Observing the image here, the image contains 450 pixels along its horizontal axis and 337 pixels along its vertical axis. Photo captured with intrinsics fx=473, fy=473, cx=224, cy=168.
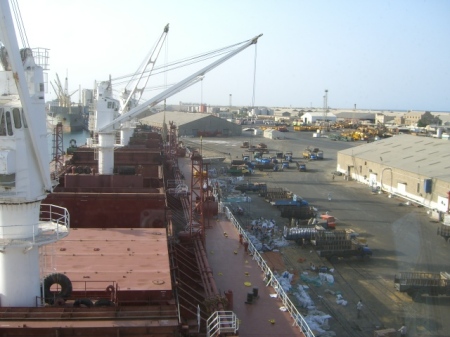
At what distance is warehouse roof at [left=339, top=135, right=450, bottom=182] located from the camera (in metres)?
29.1

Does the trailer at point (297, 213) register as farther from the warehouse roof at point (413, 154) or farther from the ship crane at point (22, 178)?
the ship crane at point (22, 178)

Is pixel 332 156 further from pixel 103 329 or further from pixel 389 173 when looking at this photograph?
pixel 103 329

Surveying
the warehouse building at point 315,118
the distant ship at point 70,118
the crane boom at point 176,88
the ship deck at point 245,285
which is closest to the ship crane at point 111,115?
the crane boom at point 176,88

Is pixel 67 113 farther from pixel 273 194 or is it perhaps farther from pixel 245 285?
pixel 245 285

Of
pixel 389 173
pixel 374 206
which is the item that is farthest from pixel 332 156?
pixel 374 206

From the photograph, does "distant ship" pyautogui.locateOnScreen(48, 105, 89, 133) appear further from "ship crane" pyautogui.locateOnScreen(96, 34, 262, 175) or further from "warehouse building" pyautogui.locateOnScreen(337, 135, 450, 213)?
"ship crane" pyautogui.locateOnScreen(96, 34, 262, 175)

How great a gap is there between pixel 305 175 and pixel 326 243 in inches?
874

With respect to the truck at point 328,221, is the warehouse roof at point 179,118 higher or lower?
higher

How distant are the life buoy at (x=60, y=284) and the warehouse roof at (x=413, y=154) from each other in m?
23.4

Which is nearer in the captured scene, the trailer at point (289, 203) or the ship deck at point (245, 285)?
the ship deck at point (245, 285)

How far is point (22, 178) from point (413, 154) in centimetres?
3160

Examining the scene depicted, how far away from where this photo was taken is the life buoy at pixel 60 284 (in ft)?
25.7

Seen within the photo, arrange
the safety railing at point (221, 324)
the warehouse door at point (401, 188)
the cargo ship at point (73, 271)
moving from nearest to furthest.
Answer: the cargo ship at point (73, 271)
the safety railing at point (221, 324)
the warehouse door at point (401, 188)

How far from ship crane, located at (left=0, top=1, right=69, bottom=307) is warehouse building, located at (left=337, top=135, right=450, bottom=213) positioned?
2327cm
